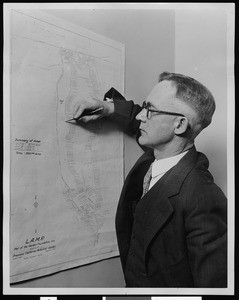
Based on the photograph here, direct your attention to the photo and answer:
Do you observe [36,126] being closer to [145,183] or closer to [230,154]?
[145,183]

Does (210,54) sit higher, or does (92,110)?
(210,54)

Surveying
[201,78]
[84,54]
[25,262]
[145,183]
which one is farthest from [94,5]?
[25,262]

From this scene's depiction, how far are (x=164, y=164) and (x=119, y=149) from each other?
10 cm

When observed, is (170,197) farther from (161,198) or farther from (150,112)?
(150,112)

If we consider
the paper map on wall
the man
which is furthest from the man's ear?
the paper map on wall

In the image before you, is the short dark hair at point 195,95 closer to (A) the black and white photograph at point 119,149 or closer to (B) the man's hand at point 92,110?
(A) the black and white photograph at point 119,149

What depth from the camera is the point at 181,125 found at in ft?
2.45

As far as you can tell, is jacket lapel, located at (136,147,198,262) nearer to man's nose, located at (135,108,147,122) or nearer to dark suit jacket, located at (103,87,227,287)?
dark suit jacket, located at (103,87,227,287)

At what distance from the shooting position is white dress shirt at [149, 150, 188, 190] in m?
0.76

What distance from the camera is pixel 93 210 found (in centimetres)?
77

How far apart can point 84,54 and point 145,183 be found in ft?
0.94

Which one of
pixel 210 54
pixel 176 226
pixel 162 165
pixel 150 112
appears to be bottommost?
pixel 176 226

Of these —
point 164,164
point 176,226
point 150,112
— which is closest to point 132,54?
point 150,112

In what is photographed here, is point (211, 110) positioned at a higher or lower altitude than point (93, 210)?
higher
